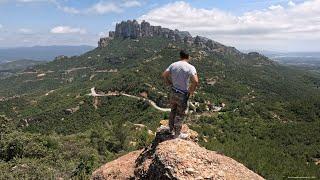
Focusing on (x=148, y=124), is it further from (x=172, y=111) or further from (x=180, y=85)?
(x=180, y=85)

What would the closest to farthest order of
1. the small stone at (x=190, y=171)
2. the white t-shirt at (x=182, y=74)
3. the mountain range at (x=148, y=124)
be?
the small stone at (x=190, y=171)
the white t-shirt at (x=182, y=74)
the mountain range at (x=148, y=124)

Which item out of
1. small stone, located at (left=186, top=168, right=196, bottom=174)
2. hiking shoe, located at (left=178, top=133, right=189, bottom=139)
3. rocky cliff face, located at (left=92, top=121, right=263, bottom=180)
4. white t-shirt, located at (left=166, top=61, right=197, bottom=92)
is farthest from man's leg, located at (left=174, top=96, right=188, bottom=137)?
small stone, located at (left=186, top=168, right=196, bottom=174)

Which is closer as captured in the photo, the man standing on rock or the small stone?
the small stone

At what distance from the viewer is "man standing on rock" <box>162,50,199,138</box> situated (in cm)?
1597

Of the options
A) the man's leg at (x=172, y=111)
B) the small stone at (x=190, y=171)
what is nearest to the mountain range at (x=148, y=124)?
the man's leg at (x=172, y=111)

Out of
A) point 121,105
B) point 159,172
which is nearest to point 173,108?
point 159,172

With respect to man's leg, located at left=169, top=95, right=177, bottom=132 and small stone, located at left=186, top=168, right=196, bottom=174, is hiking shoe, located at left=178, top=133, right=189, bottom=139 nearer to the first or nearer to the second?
man's leg, located at left=169, top=95, right=177, bottom=132

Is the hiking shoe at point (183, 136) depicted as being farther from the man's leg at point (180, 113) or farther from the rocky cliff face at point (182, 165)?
the rocky cliff face at point (182, 165)

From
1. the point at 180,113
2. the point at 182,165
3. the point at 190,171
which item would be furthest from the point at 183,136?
the point at 190,171

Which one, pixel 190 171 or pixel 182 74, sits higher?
pixel 182 74

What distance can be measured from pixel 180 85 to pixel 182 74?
1.49ft

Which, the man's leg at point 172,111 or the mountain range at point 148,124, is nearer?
the man's leg at point 172,111

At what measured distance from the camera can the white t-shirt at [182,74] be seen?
15945 millimetres

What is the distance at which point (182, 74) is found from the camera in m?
16.0
